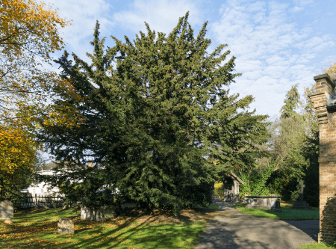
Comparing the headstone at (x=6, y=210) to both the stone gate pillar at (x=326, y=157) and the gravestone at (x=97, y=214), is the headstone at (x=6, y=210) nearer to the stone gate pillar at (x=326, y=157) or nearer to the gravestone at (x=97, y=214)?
the gravestone at (x=97, y=214)

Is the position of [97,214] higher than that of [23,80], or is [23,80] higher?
[23,80]

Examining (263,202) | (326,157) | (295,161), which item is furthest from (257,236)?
(295,161)

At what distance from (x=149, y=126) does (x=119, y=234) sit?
6.83 m

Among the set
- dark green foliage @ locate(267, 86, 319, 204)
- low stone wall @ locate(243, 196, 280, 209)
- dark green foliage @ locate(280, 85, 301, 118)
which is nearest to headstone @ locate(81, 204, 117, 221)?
low stone wall @ locate(243, 196, 280, 209)

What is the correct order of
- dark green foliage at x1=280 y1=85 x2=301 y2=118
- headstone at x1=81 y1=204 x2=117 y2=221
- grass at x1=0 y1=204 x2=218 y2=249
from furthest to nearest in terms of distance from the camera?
dark green foliage at x1=280 y1=85 x2=301 y2=118, headstone at x1=81 y1=204 x2=117 y2=221, grass at x1=0 y1=204 x2=218 y2=249

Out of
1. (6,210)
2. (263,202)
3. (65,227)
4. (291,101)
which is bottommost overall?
(263,202)

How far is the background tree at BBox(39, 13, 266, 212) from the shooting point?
526 inches

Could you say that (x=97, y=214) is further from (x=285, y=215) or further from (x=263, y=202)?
(x=263, y=202)

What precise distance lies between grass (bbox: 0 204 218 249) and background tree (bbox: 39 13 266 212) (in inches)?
47.4

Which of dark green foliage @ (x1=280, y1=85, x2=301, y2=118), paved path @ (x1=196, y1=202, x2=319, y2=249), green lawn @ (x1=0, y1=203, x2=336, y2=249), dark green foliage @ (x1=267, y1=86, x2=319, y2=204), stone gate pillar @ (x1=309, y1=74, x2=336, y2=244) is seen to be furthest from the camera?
dark green foliage @ (x1=280, y1=85, x2=301, y2=118)

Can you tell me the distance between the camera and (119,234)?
37.2 ft

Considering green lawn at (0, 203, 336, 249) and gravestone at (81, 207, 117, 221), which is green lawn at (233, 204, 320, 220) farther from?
gravestone at (81, 207, 117, 221)

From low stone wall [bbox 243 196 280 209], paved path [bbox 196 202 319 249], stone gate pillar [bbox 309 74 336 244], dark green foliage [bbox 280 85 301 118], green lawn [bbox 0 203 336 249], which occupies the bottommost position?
low stone wall [bbox 243 196 280 209]

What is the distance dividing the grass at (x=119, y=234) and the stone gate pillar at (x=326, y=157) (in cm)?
500
